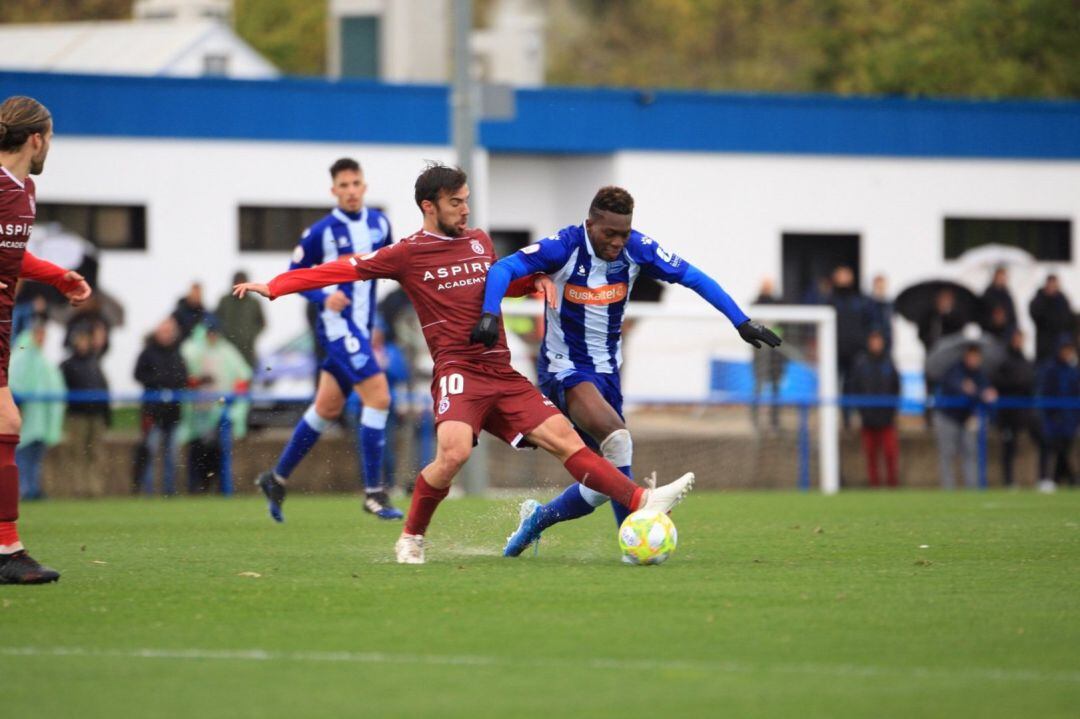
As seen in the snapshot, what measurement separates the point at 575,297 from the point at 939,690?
4.11 meters

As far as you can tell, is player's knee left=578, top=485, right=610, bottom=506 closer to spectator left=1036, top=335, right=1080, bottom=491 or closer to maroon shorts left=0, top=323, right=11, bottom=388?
maroon shorts left=0, top=323, right=11, bottom=388

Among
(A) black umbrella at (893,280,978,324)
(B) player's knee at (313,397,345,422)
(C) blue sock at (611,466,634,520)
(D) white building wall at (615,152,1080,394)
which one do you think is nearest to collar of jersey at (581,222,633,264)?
(C) blue sock at (611,466,634,520)

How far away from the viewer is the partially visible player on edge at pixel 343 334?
1284 cm

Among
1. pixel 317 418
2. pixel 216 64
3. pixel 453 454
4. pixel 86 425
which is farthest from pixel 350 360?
pixel 216 64

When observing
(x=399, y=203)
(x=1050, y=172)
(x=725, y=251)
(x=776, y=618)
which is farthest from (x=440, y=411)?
(x=1050, y=172)

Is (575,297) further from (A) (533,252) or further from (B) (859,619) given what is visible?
(B) (859,619)

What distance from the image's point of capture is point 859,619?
746 cm

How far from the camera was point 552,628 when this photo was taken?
727cm

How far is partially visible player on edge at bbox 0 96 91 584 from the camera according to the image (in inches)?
341

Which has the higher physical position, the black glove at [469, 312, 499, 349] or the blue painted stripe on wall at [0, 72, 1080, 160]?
the blue painted stripe on wall at [0, 72, 1080, 160]

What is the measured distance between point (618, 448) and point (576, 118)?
65.0ft

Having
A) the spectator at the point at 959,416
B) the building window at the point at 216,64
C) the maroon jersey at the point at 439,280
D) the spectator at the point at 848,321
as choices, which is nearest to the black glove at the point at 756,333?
the maroon jersey at the point at 439,280

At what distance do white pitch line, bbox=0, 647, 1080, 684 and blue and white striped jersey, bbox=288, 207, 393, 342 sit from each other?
20.0ft

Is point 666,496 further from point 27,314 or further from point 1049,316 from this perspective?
point 1049,316
